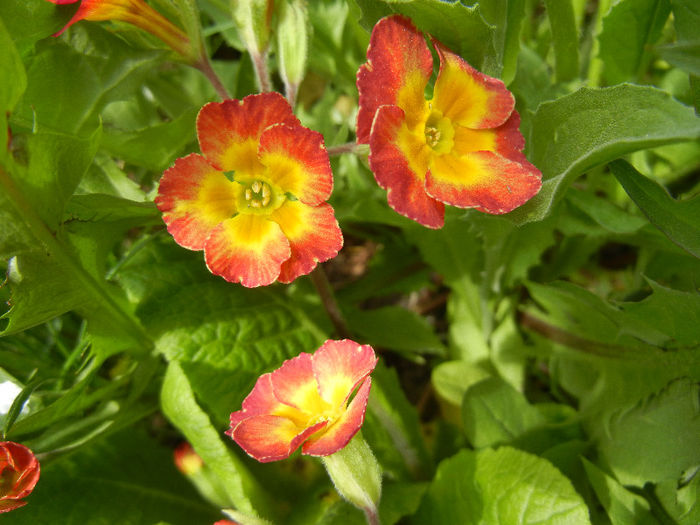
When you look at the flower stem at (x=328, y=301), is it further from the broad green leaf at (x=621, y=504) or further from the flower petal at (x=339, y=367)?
the broad green leaf at (x=621, y=504)

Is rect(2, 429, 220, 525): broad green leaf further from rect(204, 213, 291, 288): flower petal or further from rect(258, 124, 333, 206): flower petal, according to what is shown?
rect(258, 124, 333, 206): flower petal

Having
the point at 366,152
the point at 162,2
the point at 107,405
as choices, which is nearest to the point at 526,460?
the point at 366,152

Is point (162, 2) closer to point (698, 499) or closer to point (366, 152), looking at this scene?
point (366, 152)

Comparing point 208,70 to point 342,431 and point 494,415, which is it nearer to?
point 342,431

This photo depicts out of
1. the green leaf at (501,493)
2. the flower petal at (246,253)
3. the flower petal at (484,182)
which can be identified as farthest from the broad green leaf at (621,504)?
the flower petal at (246,253)

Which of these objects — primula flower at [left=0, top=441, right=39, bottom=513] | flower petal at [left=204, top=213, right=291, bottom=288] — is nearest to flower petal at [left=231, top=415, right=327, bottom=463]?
flower petal at [left=204, top=213, right=291, bottom=288]

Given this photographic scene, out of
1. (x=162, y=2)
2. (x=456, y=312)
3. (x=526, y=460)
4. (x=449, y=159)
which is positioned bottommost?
(x=456, y=312)
